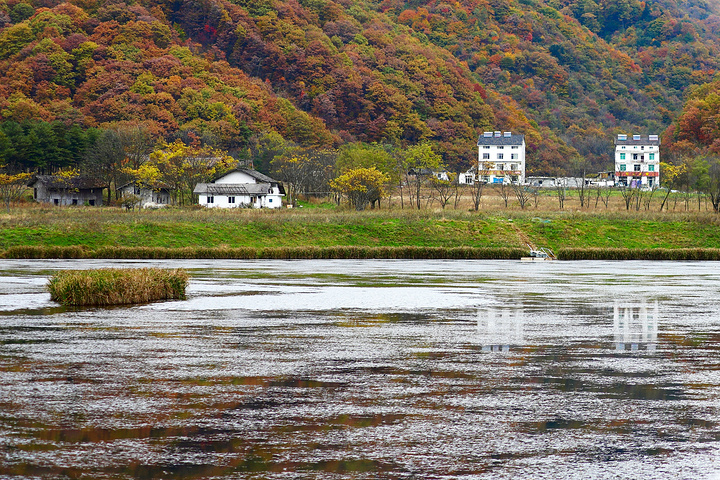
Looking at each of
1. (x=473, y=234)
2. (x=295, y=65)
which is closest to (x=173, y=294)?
(x=473, y=234)

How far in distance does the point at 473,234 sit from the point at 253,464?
5126cm

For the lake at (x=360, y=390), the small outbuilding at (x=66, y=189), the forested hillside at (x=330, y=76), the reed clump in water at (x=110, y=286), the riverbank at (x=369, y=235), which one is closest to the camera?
the lake at (x=360, y=390)

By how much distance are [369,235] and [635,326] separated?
40.3 metres

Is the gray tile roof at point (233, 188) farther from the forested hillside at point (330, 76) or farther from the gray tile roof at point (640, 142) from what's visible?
the gray tile roof at point (640, 142)

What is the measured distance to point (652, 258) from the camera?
5222 cm

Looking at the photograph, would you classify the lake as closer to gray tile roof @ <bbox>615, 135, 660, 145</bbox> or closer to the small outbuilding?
the small outbuilding

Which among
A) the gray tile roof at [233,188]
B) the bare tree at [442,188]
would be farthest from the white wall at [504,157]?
the gray tile roof at [233,188]

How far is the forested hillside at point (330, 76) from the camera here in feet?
398

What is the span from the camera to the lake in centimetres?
796

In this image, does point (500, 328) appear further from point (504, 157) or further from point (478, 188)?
point (504, 157)

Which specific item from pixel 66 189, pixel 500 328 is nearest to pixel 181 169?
pixel 66 189

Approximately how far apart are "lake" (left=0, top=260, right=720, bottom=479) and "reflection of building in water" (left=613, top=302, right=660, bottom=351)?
7 cm

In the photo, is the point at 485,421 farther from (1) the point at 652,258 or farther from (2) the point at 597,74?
(2) the point at 597,74

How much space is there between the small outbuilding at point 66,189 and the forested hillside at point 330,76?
755cm
